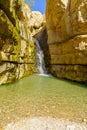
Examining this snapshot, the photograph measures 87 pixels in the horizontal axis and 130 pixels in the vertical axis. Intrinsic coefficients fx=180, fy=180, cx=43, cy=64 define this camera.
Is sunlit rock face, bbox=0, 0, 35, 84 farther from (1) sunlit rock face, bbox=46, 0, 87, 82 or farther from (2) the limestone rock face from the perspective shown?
(2) the limestone rock face

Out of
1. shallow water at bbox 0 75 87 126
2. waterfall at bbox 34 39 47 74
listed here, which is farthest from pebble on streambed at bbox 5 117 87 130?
waterfall at bbox 34 39 47 74

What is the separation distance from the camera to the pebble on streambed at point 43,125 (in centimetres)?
496

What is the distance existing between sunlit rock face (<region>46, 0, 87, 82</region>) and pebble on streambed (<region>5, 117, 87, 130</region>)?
27.0 ft

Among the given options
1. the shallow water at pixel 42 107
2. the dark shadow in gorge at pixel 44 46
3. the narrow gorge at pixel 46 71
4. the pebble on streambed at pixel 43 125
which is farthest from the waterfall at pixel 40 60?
the pebble on streambed at pixel 43 125

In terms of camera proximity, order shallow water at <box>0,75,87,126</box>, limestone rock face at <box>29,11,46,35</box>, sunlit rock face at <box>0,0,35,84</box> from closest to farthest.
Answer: shallow water at <box>0,75,87,126</box>, sunlit rock face at <box>0,0,35,84</box>, limestone rock face at <box>29,11,46,35</box>

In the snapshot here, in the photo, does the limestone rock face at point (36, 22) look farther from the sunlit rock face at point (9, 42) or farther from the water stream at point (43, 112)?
the water stream at point (43, 112)

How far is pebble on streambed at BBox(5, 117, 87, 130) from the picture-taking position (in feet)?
16.3

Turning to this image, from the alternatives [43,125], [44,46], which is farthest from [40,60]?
[43,125]

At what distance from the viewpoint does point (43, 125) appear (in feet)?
16.9

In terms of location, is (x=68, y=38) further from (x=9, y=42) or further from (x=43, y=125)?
(x=43, y=125)

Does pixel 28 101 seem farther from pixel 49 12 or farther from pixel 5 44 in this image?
pixel 49 12

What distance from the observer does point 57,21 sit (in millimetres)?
16281

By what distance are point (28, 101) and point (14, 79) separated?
5.51 metres

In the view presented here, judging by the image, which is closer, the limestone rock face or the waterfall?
the waterfall
